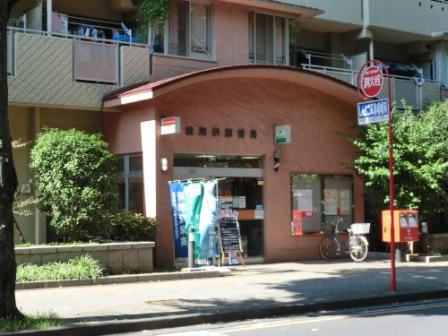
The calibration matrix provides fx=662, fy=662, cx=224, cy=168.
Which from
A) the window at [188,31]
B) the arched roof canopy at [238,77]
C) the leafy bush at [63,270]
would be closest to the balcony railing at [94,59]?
the arched roof canopy at [238,77]

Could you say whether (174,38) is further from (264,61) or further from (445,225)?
(445,225)

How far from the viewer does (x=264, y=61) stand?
20547 mm

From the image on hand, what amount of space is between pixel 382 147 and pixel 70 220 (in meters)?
8.87

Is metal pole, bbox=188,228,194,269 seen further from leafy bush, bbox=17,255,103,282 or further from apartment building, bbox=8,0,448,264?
leafy bush, bbox=17,255,103,282

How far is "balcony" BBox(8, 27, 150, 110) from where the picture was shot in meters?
15.8

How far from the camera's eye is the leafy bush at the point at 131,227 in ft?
49.6

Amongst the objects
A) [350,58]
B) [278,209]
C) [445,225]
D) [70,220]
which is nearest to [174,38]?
[278,209]

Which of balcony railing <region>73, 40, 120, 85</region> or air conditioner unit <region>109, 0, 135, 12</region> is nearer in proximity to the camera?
balcony railing <region>73, 40, 120, 85</region>

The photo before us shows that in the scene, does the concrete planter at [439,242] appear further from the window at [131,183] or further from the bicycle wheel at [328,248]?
the window at [131,183]

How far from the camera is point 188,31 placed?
1889cm

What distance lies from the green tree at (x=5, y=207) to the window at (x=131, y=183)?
7650 mm

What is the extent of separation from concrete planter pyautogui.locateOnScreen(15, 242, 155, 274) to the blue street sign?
17.8ft

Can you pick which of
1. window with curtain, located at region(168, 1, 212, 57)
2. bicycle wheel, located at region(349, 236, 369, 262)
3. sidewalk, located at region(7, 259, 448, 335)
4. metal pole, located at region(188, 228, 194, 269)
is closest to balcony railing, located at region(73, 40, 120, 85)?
window with curtain, located at region(168, 1, 212, 57)

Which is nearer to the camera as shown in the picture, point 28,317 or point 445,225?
point 28,317
